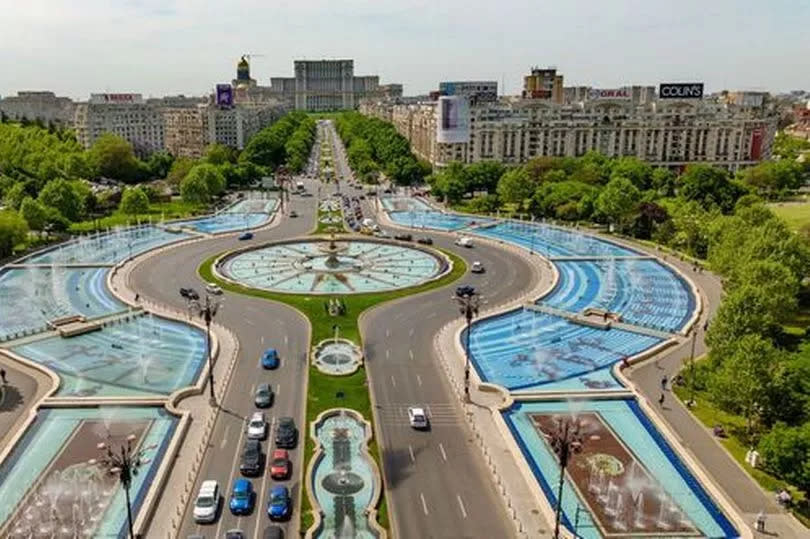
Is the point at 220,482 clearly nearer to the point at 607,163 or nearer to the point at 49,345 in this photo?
the point at 49,345

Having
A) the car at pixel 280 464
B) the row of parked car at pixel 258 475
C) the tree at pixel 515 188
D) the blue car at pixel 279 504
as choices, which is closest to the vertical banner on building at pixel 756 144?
the tree at pixel 515 188

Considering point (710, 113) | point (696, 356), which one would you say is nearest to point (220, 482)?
point (696, 356)

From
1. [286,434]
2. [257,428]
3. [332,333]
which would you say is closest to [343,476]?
[286,434]

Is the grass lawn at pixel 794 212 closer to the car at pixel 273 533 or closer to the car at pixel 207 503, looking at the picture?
the car at pixel 273 533

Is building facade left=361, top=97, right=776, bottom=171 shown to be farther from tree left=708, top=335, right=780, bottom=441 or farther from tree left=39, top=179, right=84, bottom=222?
tree left=708, top=335, right=780, bottom=441

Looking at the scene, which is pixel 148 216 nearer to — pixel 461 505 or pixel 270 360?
pixel 270 360
